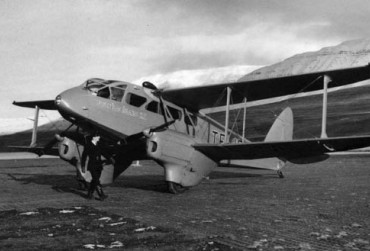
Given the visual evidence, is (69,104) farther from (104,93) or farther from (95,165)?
(95,165)

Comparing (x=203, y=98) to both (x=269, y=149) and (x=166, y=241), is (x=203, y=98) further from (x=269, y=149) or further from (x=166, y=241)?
(x=166, y=241)

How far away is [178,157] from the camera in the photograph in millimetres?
15141

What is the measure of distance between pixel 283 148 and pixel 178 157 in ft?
12.0

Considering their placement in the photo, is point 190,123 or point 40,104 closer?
point 190,123

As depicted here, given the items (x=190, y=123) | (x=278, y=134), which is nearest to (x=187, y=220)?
(x=190, y=123)

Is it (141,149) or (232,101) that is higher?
(232,101)

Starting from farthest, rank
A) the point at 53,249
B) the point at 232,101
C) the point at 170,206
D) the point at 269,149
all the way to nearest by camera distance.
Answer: the point at 232,101
the point at 269,149
the point at 170,206
the point at 53,249

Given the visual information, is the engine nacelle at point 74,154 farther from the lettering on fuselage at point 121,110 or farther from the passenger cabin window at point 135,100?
the passenger cabin window at point 135,100

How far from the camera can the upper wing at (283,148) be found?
45.0ft

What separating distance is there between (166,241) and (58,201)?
639cm

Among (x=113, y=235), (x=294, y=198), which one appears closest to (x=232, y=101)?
(x=294, y=198)

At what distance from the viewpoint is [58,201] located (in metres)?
12.9

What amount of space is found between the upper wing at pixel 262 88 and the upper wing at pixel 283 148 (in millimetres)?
2551

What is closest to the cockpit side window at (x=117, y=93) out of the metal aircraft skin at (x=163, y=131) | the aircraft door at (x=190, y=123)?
the metal aircraft skin at (x=163, y=131)
